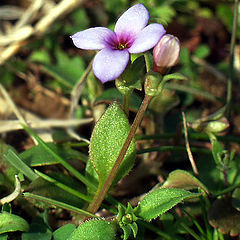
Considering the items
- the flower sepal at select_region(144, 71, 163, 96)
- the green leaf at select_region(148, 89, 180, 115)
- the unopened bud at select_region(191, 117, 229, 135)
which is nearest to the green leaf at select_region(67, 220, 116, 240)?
the flower sepal at select_region(144, 71, 163, 96)

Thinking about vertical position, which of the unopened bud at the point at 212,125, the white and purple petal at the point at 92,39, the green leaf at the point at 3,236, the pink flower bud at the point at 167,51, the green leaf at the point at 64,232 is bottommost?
the unopened bud at the point at 212,125

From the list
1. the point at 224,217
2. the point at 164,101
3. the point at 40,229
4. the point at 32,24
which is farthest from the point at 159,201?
the point at 32,24

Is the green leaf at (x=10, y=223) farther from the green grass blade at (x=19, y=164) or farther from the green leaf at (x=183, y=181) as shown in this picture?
the green leaf at (x=183, y=181)

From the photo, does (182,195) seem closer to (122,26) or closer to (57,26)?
(122,26)

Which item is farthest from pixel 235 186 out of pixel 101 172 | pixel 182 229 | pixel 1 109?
pixel 1 109

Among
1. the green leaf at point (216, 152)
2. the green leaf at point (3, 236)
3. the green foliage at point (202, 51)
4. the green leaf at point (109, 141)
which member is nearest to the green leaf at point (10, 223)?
the green leaf at point (3, 236)

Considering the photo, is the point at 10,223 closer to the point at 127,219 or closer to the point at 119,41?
the point at 127,219
